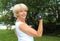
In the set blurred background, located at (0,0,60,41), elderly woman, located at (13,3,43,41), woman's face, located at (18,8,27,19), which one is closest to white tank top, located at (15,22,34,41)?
elderly woman, located at (13,3,43,41)

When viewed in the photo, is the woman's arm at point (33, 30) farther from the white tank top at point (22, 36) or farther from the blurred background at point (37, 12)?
the blurred background at point (37, 12)

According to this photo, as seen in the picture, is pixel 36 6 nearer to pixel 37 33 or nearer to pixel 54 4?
pixel 54 4

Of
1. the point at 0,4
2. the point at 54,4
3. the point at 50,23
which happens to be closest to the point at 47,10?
the point at 54,4

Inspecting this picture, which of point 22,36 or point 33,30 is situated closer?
point 33,30

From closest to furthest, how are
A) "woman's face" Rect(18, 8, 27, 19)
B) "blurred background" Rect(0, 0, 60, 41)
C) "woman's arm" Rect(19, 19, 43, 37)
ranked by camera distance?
"woman's arm" Rect(19, 19, 43, 37), "woman's face" Rect(18, 8, 27, 19), "blurred background" Rect(0, 0, 60, 41)

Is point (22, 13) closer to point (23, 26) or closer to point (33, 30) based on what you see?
point (23, 26)

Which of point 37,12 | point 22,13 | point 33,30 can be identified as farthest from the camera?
point 37,12

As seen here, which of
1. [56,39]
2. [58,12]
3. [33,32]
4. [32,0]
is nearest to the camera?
[33,32]

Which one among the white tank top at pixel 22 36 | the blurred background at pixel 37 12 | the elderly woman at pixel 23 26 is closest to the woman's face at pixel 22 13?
the elderly woman at pixel 23 26

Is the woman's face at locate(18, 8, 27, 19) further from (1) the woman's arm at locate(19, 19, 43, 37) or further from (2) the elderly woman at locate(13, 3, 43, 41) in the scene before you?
(1) the woman's arm at locate(19, 19, 43, 37)

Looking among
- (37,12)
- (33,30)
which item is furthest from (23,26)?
(37,12)

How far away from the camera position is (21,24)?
3475mm

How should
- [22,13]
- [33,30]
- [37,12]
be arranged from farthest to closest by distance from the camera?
[37,12] → [22,13] → [33,30]

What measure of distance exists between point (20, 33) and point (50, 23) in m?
11.2
